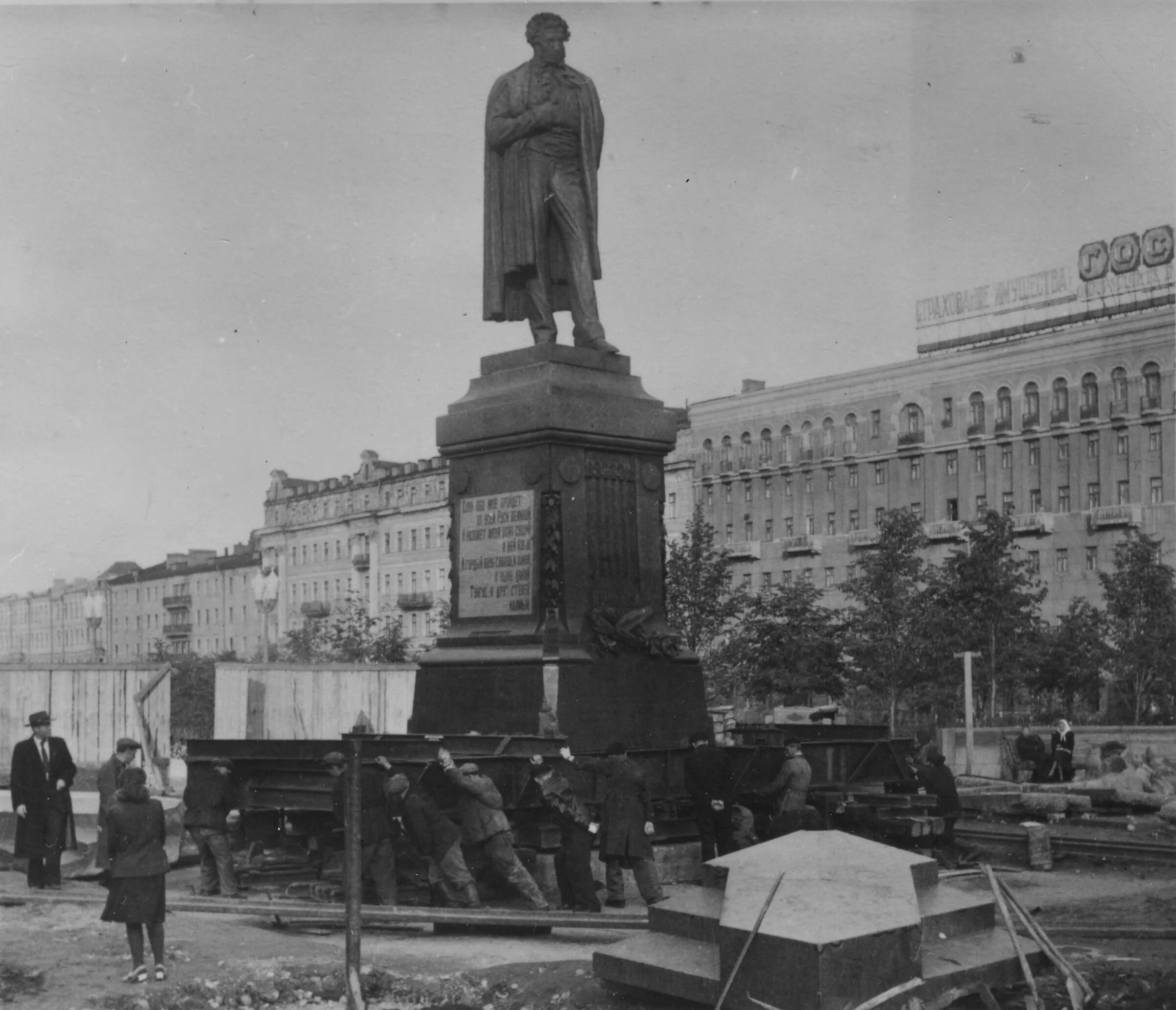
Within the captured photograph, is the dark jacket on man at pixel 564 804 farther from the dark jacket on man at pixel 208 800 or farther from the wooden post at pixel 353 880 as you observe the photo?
the wooden post at pixel 353 880

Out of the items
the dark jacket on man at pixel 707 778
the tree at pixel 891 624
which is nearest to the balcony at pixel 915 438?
the tree at pixel 891 624

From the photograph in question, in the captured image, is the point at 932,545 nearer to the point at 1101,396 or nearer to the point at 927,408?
the point at 927,408

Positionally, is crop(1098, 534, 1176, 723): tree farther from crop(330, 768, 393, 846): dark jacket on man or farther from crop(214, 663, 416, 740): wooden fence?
crop(330, 768, 393, 846): dark jacket on man

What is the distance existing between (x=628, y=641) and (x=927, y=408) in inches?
2641

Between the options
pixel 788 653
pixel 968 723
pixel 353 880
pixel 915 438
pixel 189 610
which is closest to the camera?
pixel 353 880

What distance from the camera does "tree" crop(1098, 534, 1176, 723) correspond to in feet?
165

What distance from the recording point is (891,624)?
49281 mm

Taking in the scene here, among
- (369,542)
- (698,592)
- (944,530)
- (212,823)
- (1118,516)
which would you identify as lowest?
(212,823)

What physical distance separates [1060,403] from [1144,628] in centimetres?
2509

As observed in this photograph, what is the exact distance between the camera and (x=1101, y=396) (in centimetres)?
7338

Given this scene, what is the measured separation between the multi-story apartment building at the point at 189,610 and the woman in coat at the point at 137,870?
299ft

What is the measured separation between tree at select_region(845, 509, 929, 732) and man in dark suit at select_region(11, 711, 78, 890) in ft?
111

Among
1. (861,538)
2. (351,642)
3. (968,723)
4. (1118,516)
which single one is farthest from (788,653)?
(861,538)

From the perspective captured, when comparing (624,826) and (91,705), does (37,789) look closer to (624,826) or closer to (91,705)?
(624,826)
